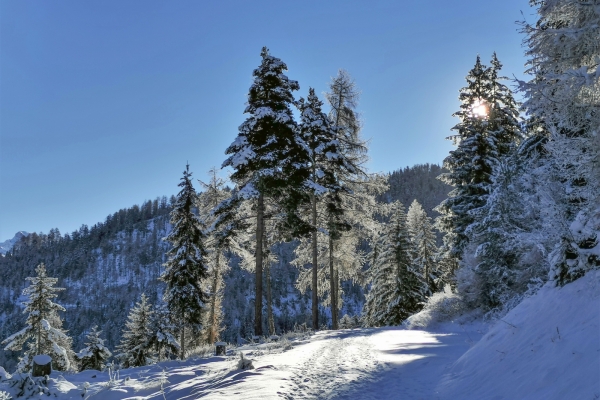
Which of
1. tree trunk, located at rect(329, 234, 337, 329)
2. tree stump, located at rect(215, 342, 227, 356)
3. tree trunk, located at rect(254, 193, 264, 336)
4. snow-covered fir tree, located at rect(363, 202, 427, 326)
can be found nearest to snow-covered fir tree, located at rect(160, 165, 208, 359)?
tree trunk, located at rect(254, 193, 264, 336)

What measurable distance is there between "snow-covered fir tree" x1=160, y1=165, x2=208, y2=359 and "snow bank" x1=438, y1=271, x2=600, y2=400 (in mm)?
17827

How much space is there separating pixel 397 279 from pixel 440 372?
20008 mm

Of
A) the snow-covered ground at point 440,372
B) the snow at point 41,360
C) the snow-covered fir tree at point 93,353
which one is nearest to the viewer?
the snow-covered ground at point 440,372

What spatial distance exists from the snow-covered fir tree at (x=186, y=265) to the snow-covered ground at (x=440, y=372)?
40.2 ft

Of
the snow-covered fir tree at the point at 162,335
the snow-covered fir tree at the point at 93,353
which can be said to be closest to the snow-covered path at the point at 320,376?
the snow-covered fir tree at the point at 162,335

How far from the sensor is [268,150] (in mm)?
16969

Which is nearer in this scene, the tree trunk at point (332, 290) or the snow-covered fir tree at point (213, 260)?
the tree trunk at point (332, 290)

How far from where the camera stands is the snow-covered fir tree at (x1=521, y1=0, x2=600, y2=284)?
6.55 m

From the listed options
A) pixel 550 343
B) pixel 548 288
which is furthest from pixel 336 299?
pixel 550 343

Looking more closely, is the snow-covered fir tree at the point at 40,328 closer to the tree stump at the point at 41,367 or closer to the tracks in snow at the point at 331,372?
the tree stump at the point at 41,367

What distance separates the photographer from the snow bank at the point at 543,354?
14.3 feet

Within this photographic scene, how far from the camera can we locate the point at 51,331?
73.9 feet

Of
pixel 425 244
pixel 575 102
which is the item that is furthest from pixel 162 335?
pixel 575 102

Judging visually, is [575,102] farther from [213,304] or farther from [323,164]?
[213,304]
